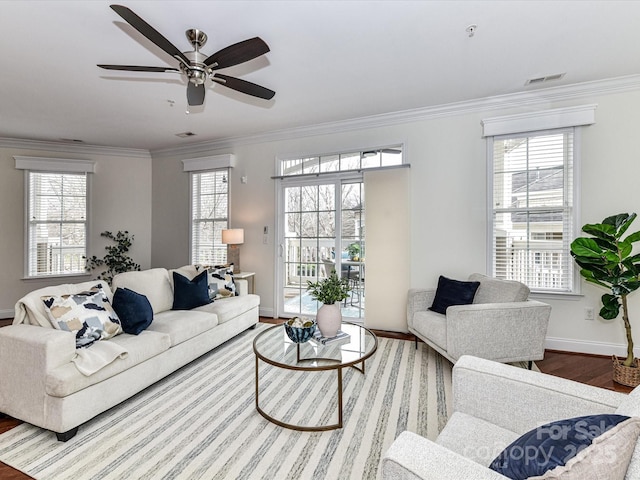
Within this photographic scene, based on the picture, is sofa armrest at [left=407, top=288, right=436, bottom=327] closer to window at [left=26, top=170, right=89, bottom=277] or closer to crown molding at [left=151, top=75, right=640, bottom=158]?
crown molding at [left=151, top=75, right=640, bottom=158]

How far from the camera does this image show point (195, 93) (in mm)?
2387

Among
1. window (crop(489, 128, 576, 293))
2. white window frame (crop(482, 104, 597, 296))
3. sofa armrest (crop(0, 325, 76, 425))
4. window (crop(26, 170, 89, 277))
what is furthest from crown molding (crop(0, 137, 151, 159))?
window (crop(489, 128, 576, 293))

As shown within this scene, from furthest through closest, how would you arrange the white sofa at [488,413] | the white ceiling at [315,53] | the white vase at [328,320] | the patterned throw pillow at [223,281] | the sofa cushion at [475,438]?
the patterned throw pillow at [223,281]
the white vase at [328,320]
the white ceiling at [315,53]
the sofa cushion at [475,438]
the white sofa at [488,413]

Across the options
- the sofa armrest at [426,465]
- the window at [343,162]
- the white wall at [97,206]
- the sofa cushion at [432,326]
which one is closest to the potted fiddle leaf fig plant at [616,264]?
the sofa cushion at [432,326]

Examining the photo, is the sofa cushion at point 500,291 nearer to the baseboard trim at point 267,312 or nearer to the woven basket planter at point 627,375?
the woven basket planter at point 627,375

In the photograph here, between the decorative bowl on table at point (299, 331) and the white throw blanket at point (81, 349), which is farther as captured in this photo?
the decorative bowl on table at point (299, 331)

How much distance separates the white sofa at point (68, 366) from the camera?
193 centimetres

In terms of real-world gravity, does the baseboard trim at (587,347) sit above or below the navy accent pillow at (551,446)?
below

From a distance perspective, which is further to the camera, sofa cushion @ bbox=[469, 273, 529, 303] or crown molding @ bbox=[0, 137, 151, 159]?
crown molding @ bbox=[0, 137, 151, 159]

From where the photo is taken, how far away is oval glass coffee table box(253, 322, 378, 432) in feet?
6.76

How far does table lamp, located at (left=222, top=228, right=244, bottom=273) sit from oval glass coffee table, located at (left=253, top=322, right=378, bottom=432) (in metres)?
2.14

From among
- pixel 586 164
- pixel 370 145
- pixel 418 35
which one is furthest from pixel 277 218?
pixel 586 164

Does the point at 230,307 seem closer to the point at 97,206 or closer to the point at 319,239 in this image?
the point at 319,239

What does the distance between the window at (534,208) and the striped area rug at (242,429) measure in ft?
5.24
